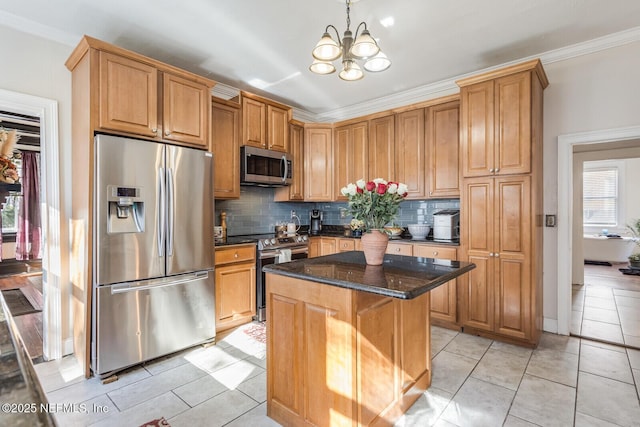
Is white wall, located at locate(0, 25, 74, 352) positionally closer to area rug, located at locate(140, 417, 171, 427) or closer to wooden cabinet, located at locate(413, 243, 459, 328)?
area rug, located at locate(140, 417, 171, 427)

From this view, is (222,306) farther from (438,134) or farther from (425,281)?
(438,134)

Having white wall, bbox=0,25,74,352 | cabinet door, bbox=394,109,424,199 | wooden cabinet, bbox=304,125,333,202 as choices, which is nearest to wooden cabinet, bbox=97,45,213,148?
white wall, bbox=0,25,74,352

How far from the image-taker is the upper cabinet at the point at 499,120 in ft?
9.44

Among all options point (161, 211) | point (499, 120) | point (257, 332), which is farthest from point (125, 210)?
point (499, 120)

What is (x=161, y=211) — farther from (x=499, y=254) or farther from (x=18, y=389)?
(x=499, y=254)

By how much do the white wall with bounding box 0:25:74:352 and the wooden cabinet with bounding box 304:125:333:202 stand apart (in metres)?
2.69

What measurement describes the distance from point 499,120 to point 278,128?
2489mm

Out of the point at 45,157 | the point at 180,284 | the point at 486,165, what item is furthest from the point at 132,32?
the point at 486,165

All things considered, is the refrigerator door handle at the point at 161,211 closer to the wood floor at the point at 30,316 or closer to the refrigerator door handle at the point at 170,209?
the refrigerator door handle at the point at 170,209

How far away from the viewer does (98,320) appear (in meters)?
2.34

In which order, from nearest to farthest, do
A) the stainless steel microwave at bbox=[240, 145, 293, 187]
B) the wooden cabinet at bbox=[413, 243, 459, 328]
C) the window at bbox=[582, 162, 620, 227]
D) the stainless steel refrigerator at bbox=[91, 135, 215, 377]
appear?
1. the stainless steel refrigerator at bbox=[91, 135, 215, 377]
2. the wooden cabinet at bbox=[413, 243, 459, 328]
3. the stainless steel microwave at bbox=[240, 145, 293, 187]
4. the window at bbox=[582, 162, 620, 227]

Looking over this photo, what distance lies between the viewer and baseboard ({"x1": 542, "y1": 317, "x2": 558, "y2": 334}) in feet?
10.6

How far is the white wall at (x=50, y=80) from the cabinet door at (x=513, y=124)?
3860 mm

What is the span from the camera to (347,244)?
4199mm
